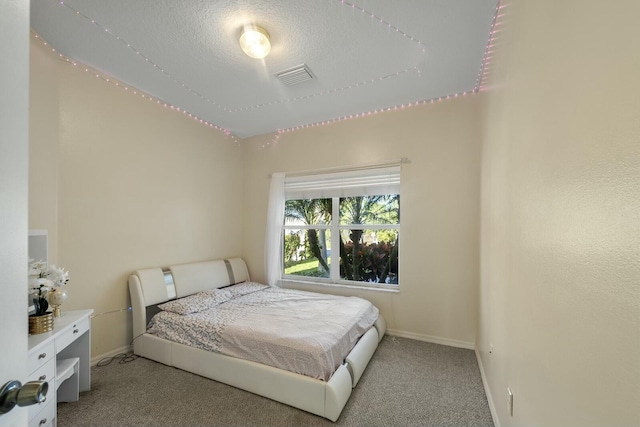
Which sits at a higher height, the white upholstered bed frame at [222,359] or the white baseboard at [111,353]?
the white upholstered bed frame at [222,359]

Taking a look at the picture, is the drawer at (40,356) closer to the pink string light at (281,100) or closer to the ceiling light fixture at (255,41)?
the pink string light at (281,100)

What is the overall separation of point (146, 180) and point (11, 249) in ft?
8.98

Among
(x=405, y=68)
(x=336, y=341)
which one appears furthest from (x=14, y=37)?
(x=405, y=68)

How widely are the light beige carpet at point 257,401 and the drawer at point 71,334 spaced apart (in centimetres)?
51

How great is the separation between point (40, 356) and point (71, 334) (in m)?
0.38

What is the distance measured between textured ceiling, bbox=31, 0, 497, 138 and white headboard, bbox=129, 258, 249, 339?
202 cm

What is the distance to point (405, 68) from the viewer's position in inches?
95.9

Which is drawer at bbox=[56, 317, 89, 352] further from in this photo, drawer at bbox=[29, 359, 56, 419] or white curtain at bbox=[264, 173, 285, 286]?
white curtain at bbox=[264, 173, 285, 286]

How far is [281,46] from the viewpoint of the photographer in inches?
84.0

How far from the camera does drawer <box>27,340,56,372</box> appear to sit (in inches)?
54.9

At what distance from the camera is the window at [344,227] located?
3.33m

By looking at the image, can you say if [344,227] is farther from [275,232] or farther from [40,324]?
[40,324]

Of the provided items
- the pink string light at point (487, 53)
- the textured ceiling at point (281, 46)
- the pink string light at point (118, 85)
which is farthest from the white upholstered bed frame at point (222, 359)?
the pink string light at point (487, 53)

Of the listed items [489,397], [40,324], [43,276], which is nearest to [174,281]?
[43,276]
